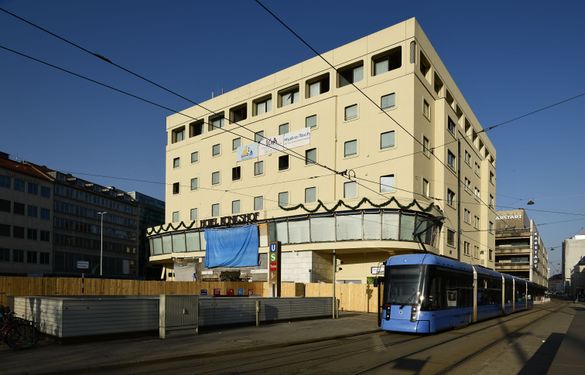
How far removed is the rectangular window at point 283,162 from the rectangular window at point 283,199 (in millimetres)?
2365

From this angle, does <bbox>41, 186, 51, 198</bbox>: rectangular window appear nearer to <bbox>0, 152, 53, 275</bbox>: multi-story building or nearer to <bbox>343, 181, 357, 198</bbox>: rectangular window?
<bbox>0, 152, 53, 275</bbox>: multi-story building

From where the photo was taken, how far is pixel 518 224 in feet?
367

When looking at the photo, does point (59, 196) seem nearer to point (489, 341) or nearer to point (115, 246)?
point (115, 246)

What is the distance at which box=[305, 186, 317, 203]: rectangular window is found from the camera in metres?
44.9

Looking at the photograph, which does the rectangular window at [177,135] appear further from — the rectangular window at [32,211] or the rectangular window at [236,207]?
the rectangular window at [32,211]

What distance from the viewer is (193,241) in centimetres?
5566

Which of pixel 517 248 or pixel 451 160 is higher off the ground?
pixel 451 160

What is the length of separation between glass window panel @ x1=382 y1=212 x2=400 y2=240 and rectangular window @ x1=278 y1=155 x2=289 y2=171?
→ 40.2ft

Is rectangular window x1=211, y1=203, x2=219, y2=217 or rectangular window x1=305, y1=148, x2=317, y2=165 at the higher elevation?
rectangular window x1=305, y1=148, x2=317, y2=165

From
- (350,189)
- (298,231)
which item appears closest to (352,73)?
(350,189)

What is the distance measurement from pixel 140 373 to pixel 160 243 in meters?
51.1

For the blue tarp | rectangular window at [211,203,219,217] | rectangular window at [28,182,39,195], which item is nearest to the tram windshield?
the blue tarp

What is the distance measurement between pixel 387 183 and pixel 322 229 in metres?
6.62

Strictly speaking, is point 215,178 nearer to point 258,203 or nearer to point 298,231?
point 258,203
